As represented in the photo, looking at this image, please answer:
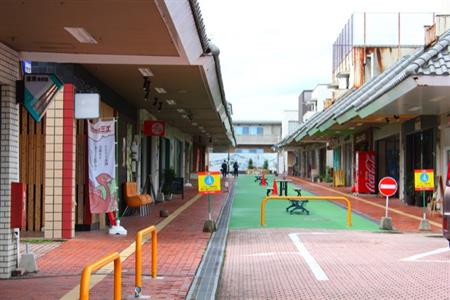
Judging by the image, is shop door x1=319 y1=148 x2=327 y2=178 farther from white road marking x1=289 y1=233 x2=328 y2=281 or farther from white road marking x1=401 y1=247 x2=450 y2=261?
white road marking x1=401 y1=247 x2=450 y2=261

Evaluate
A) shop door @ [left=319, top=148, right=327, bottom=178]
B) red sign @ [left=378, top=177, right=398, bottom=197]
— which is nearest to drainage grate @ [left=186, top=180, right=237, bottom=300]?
red sign @ [left=378, top=177, right=398, bottom=197]

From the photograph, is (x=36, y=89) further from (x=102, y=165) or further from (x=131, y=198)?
(x=131, y=198)

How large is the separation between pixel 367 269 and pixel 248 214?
1072cm

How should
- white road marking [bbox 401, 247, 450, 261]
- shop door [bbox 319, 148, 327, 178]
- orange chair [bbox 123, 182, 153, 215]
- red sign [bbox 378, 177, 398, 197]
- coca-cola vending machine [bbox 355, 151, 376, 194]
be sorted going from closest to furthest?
1. white road marking [bbox 401, 247, 450, 261]
2. red sign [bbox 378, 177, 398, 197]
3. orange chair [bbox 123, 182, 153, 215]
4. coca-cola vending machine [bbox 355, 151, 376, 194]
5. shop door [bbox 319, 148, 327, 178]

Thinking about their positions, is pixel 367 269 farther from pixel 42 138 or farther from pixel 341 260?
pixel 42 138

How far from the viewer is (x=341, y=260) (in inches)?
428

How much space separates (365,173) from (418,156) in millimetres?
6882

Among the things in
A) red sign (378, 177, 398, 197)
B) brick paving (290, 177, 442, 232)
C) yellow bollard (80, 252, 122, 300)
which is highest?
red sign (378, 177, 398, 197)

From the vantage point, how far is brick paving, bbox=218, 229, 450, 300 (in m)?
8.29

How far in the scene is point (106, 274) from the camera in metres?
9.04

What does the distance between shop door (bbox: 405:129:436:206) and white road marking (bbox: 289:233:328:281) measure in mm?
9420

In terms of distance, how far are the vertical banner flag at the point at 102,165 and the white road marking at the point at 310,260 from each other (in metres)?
3.77

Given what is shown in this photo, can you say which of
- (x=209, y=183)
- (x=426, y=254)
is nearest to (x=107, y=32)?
(x=426, y=254)

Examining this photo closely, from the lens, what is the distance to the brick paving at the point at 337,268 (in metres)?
8.29
